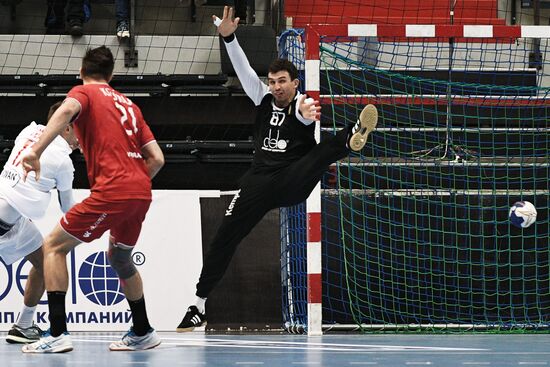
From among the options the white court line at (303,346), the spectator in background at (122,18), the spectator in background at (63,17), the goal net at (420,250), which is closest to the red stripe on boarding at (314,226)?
the goal net at (420,250)

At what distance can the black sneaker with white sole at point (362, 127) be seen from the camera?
7.16m

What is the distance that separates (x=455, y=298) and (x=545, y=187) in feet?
4.88

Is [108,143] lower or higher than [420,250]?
higher

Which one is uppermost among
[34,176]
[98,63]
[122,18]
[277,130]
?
[122,18]

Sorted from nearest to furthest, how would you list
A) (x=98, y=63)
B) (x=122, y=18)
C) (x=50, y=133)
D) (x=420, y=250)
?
1. (x=50, y=133)
2. (x=98, y=63)
3. (x=420, y=250)
4. (x=122, y=18)

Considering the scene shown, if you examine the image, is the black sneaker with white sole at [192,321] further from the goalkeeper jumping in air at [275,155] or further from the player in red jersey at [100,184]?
the player in red jersey at [100,184]

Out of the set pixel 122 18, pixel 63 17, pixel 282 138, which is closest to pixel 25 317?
pixel 282 138

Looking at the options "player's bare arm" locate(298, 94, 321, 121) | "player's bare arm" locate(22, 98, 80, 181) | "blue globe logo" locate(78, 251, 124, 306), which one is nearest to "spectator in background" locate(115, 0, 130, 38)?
"blue globe logo" locate(78, 251, 124, 306)

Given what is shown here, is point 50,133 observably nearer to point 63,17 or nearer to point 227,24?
point 227,24

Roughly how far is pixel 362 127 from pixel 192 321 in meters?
1.84

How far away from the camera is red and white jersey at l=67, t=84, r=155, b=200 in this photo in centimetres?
657

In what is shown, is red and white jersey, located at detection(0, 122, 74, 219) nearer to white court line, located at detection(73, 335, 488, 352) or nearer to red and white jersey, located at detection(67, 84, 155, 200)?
red and white jersey, located at detection(67, 84, 155, 200)

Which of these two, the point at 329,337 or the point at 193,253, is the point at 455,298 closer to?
Answer: the point at 329,337

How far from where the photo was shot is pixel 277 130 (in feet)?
25.3
